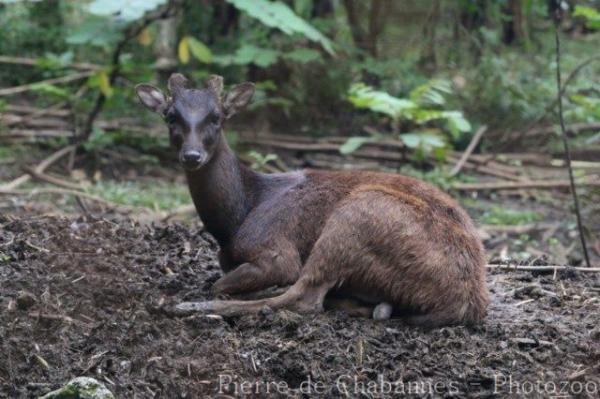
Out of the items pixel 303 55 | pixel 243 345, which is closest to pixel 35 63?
pixel 303 55

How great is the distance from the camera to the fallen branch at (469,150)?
13.2 m

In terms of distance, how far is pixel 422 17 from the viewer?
47.1ft

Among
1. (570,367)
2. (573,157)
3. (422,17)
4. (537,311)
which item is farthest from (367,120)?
(570,367)

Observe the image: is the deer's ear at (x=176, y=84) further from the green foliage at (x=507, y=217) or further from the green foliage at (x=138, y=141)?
the green foliage at (x=138, y=141)

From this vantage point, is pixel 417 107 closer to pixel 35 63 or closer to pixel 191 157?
pixel 191 157

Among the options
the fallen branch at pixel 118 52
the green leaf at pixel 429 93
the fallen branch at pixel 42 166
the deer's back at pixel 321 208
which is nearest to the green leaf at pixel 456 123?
the green leaf at pixel 429 93

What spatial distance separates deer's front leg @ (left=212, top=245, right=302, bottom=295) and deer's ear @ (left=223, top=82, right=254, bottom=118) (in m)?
1.23

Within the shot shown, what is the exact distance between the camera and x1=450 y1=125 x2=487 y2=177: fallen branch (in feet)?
43.3

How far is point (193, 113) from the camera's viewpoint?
22.0 feet

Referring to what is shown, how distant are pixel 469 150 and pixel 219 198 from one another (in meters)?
7.64

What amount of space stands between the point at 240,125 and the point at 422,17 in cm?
327

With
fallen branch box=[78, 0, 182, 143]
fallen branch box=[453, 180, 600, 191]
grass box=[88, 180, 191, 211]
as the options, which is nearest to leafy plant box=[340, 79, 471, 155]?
fallen branch box=[453, 180, 600, 191]

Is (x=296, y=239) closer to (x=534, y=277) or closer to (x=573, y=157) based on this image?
(x=534, y=277)

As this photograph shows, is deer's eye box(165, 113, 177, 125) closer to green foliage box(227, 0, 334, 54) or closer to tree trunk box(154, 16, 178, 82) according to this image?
green foliage box(227, 0, 334, 54)
